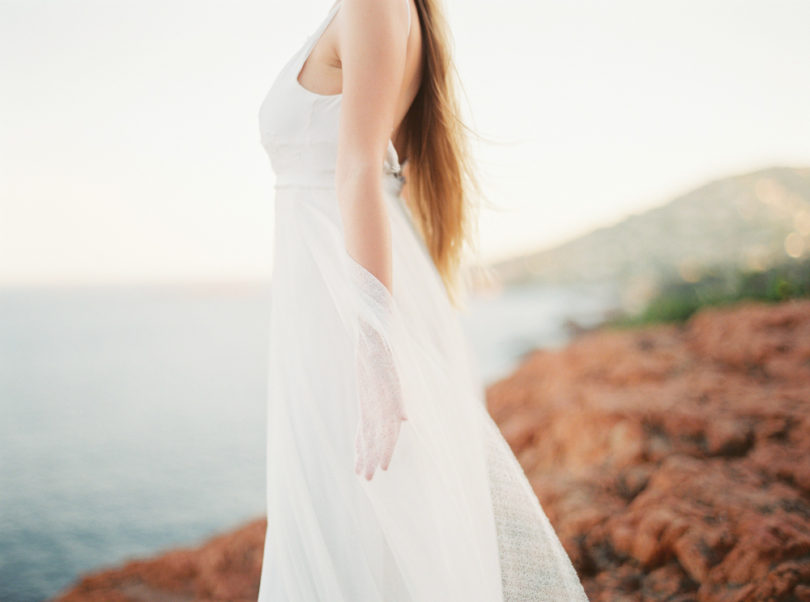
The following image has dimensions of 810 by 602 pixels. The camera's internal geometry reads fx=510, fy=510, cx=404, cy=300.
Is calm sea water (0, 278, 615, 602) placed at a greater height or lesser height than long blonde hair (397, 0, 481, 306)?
lesser

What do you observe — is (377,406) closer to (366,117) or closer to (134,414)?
(366,117)

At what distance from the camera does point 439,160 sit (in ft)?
4.26

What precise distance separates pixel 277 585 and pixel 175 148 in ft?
36.1

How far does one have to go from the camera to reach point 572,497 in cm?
208

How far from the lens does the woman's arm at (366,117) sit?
89 cm

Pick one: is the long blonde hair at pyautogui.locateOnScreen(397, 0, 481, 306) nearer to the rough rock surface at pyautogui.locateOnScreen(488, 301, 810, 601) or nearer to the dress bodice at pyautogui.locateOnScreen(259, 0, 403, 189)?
the dress bodice at pyautogui.locateOnScreen(259, 0, 403, 189)

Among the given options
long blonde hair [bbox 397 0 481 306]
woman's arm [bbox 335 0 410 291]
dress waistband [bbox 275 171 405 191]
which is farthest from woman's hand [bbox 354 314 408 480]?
long blonde hair [bbox 397 0 481 306]

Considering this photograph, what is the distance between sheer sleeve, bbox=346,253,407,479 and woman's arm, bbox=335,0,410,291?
3 cm

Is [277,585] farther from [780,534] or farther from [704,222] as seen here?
[704,222]

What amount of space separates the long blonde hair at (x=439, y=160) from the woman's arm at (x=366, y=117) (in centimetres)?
23

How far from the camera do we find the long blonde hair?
1138 mm

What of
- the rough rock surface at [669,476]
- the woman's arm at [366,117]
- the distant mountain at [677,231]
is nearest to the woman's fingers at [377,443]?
A: the woman's arm at [366,117]

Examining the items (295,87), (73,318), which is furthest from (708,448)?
(73,318)

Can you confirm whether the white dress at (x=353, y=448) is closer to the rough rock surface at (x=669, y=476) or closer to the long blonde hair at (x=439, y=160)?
the long blonde hair at (x=439, y=160)
